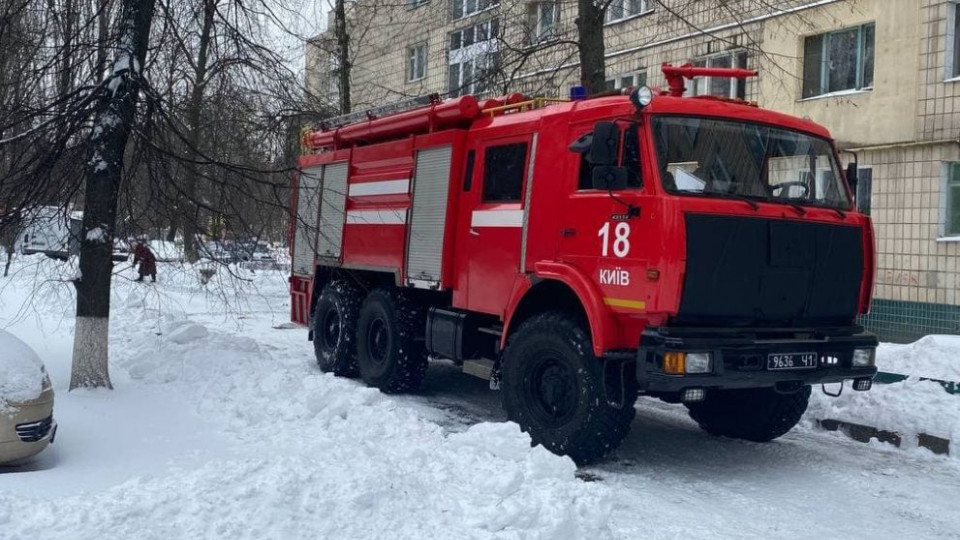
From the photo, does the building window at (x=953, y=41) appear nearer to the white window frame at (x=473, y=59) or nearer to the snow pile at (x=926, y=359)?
the snow pile at (x=926, y=359)

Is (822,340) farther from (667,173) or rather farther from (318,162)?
(318,162)

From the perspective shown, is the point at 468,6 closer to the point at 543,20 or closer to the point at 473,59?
the point at 473,59

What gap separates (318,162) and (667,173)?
6427mm

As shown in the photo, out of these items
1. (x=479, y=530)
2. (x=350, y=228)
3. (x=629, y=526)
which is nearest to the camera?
(x=479, y=530)

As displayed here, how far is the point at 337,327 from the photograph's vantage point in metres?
11.4

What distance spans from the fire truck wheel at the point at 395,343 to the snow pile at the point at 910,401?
4.12m

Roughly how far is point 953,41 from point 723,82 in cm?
460

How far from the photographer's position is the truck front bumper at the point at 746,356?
629 cm

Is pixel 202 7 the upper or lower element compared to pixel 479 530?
upper

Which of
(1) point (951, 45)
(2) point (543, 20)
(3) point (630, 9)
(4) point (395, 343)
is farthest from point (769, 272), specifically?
(3) point (630, 9)

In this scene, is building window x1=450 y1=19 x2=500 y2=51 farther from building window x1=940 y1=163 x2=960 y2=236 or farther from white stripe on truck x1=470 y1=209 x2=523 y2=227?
building window x1=940 y1=163 x2=960 y2=236

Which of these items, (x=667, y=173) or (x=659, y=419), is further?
(x=659, y=419)

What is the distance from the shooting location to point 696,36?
18281mm

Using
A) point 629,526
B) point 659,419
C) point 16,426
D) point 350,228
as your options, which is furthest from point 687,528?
point 350,228
